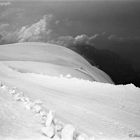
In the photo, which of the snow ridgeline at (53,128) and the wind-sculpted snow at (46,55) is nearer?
the snow ridgeline at (53,128)

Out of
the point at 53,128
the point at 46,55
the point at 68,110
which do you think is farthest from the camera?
the point at 46,55

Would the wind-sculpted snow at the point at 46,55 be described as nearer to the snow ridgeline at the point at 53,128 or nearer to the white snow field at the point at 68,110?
the white snow field at the point at 68,110

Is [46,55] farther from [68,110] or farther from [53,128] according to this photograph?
[53,128]

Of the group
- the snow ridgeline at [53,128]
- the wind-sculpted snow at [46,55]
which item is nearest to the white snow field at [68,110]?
the snow ridgeline at [53,128]

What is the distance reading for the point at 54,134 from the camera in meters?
5.65

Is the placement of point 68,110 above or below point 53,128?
below

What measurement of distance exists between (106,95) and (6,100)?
4625 mm

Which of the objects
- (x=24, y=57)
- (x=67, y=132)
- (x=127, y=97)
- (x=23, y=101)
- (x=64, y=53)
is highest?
(x=67, y=132)

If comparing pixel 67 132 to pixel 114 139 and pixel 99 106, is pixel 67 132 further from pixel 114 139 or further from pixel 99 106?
pixel 99 106

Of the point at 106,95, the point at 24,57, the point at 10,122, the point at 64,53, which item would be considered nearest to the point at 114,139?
the point at 10,122

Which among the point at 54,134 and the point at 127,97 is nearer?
the point at 54,134

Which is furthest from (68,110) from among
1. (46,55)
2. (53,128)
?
(46,55)

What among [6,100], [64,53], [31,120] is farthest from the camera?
[64,53]

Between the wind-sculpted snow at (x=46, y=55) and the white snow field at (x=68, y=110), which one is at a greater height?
the white snow field at (x=68, y=110)
